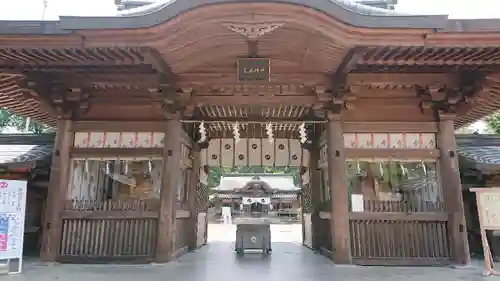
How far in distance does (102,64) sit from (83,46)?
654mm

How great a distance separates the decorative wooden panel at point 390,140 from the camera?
6.39 m

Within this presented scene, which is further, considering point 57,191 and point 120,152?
point 120,152

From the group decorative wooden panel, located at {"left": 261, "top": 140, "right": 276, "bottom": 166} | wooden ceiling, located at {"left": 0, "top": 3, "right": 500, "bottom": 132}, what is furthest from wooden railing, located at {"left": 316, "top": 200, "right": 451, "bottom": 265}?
decorative wooden panel, located at {"left": 261, "top": 140, "right": 276, "bottom": 166}

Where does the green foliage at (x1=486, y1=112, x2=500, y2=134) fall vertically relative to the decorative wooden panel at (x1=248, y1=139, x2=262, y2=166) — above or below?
above

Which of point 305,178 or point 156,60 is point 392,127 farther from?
point 156,60

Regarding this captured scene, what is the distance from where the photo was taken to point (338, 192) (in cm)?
613

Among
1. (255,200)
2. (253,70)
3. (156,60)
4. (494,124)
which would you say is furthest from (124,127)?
(255,200)

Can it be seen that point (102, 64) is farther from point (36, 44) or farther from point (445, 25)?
point (445, 25)

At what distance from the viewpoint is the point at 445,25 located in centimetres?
459

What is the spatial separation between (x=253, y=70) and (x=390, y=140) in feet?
9.52

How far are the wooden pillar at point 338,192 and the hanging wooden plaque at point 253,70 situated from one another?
5.38ft

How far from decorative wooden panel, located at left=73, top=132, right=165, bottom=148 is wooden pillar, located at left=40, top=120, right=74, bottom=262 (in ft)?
0.78

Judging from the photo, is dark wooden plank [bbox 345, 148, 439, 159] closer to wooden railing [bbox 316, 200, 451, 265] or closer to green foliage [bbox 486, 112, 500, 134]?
wooden railing [bbox 316, 200, 451, 265]

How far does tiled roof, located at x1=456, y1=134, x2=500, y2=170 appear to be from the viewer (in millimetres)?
6961
